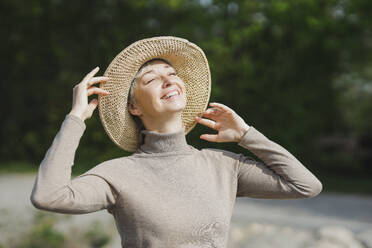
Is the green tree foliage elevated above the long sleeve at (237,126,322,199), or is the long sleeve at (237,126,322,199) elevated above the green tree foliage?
the green tree foliage

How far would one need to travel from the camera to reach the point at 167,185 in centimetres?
169

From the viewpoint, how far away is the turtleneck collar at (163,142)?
1.81m

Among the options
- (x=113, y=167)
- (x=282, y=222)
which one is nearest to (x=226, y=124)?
(x=113, y=167)

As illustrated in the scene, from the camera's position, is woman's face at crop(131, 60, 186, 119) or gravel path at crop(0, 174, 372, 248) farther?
gravel path at crop(0, 174, 372, 248)

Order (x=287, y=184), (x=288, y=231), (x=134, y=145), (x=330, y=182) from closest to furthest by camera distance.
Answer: (x=287, y=184)
(x=134, y=145)
(x=288, y=231)
(x=330, y=182)

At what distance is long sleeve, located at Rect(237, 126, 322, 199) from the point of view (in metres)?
1.75

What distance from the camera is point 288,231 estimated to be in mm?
5141

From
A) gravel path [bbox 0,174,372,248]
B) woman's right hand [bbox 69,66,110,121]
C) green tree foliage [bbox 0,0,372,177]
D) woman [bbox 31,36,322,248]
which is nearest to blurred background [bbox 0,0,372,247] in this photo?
green tree foliage [bbox 0,0,372,177]

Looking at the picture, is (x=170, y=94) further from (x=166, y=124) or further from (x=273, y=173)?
(x=273, y=173)

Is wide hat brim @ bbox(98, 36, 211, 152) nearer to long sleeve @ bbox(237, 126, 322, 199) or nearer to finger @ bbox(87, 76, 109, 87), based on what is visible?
finger @ bbox(87, 76, 109, 87)

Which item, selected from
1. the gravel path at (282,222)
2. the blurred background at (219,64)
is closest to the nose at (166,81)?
the gravel path at (282,222)

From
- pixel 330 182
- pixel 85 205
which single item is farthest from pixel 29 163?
pixel 85 205

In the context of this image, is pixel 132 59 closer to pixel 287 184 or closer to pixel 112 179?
pixel 112 179

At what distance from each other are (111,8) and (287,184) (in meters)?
11.6
